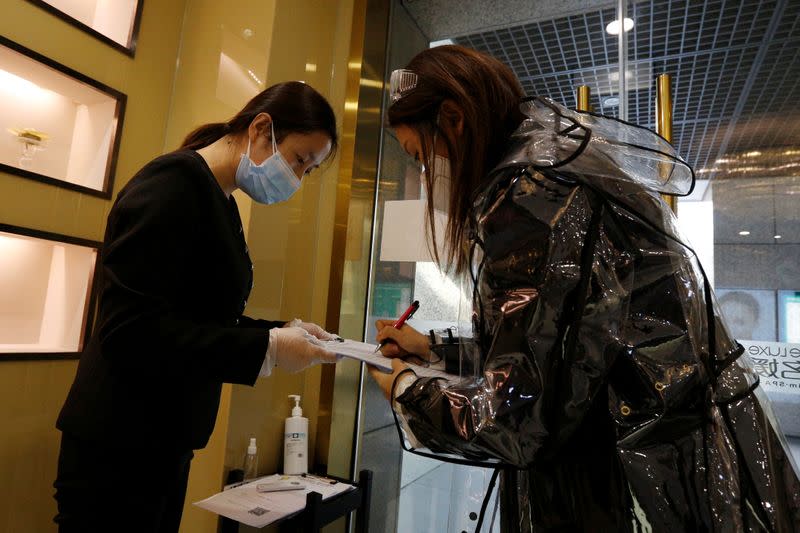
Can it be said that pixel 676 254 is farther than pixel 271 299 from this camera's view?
No

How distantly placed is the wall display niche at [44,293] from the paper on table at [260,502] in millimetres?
643

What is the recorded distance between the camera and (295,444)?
169 centimetres

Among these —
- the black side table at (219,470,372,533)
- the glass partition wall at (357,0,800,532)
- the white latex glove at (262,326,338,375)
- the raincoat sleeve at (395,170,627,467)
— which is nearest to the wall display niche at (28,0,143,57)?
the glass partition wall at (357,0,800,532)

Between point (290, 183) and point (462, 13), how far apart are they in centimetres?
139

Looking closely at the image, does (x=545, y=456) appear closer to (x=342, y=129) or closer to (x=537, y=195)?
(x=537, y=195)

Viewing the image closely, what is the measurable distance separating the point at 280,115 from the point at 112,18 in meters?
0.91

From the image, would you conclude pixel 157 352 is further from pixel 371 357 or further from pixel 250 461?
pixel 250 461

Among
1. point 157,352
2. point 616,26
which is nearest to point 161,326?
A: point 157,352

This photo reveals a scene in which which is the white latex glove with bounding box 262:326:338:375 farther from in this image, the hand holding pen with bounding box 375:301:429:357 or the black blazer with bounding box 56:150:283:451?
the hand holding pen with bounding box 375:301:429:357

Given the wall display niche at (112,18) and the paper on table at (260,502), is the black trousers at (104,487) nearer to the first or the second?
the paper on table at (260,502)

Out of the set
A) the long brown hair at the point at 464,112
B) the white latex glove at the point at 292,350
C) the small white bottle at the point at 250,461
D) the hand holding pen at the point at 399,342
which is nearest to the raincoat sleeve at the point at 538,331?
the long brown hair at the point at 464,112

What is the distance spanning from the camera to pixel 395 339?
90cm

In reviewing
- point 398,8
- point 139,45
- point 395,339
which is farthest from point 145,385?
point 398,8

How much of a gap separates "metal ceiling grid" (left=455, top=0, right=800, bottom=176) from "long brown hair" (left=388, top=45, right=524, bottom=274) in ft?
4.25
